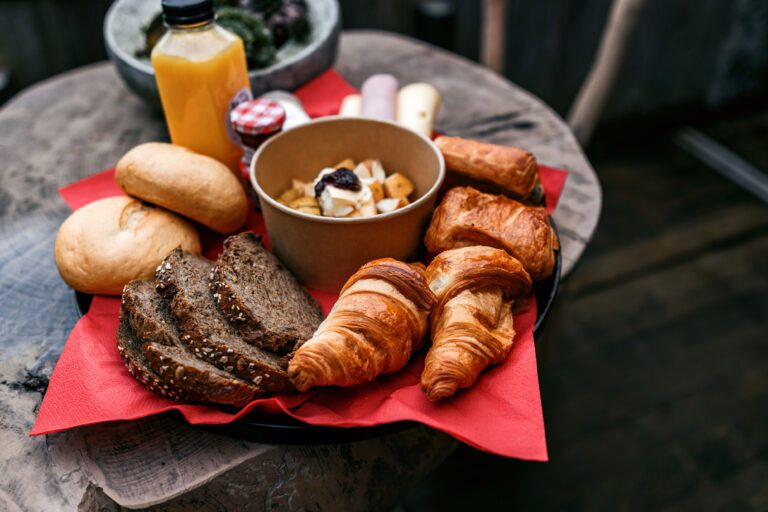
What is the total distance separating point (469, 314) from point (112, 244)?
856 millimetres

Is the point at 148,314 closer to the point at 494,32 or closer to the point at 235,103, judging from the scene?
the point at 235,103

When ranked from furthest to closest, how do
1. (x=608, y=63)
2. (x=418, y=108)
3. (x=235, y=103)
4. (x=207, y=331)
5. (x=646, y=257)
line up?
(x=646, y=257)
(x=608, y=63)
(x=418, y=108)
(x=235, y=103)
(x=207, y=331)

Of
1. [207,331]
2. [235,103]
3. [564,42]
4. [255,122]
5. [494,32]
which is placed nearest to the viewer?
[207,331]

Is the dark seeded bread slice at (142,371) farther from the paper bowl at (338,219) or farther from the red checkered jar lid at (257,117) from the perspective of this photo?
the red checkered jar lid at (257,117)

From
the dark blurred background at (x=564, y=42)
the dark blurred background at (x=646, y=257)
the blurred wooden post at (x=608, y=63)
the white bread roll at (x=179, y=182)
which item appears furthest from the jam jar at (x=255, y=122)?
the dark blurred background at (x=564, y=42)

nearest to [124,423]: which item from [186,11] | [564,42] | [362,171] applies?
[362,171]

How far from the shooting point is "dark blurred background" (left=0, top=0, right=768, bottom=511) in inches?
108

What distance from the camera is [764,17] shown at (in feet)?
14.7

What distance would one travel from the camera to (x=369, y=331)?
4.10 ft

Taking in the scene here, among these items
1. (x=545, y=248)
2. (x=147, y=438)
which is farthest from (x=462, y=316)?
(x=147, y=438)

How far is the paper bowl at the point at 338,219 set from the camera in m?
1.47

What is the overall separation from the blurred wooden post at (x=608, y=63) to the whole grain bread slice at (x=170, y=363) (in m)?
2.20

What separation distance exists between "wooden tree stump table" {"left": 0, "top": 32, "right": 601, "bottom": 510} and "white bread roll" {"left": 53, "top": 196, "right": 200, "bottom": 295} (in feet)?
0.63

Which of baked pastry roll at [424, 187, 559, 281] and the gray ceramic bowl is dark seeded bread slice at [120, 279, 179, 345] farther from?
the gray ceramic bowl
